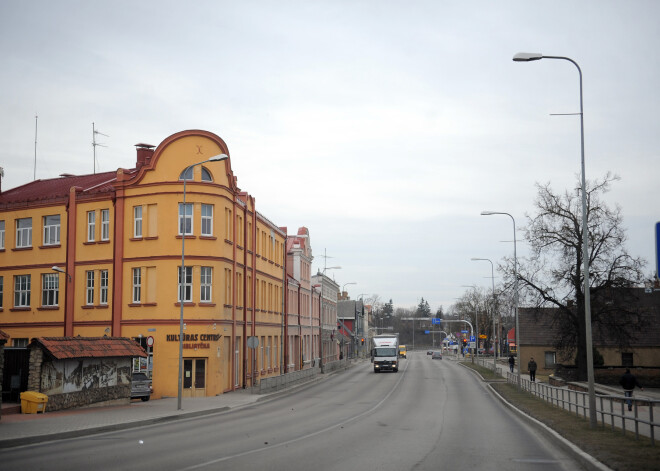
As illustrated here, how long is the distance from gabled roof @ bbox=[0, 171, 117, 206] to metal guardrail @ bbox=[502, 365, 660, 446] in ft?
82.7

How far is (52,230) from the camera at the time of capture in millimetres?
41219

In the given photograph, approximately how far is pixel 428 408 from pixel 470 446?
1241cm

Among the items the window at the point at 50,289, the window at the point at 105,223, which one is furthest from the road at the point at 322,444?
the window at the point at 50,289

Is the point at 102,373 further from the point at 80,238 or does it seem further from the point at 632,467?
the point at 632,467

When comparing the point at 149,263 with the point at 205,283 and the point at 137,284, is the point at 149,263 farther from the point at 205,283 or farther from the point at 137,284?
the point at 205,283

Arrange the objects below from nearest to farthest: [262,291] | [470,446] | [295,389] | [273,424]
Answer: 1. [470,446]
2. [273,424]
3. [295,389]
4. [262,291]

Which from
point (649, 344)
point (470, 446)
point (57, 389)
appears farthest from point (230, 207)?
point (649, 344)


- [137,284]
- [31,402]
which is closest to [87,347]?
[31,402]

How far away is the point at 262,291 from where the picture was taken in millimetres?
49656

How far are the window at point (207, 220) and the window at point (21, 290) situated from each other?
12599 mm

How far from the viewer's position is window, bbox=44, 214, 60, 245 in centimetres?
4094

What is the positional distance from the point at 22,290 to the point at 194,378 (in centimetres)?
1393

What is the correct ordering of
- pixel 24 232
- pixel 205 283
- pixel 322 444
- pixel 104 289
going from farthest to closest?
pixel 24 232, pixel 104 289, pixel 205 283, pixel 322 444

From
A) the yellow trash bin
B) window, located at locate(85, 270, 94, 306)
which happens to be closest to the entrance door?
window, located at locate(85, 270, 94, 306)
